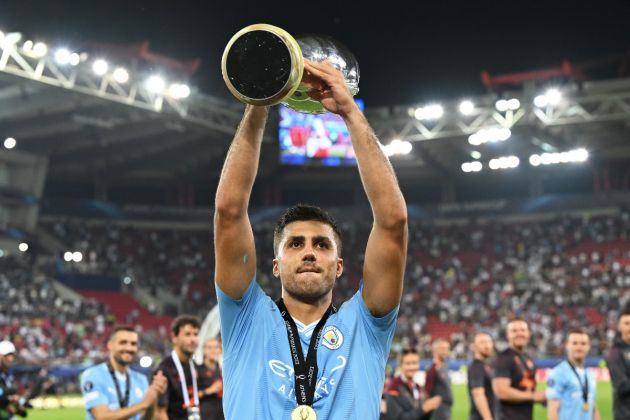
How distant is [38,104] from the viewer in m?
29.2

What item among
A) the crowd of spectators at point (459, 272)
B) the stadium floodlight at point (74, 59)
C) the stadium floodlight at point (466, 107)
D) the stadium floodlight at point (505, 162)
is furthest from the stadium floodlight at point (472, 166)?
the stadium floodlight at point (74, 59)

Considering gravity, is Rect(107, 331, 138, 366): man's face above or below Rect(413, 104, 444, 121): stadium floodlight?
below

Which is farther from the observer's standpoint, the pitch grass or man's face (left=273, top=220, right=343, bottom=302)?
the pitch grass

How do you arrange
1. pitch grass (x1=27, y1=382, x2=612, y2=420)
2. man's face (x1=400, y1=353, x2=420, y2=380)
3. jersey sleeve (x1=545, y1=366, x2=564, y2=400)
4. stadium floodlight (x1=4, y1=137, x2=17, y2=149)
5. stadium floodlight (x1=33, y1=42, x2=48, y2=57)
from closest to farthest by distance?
1. jersey sleeve (x1=545, y1=366, x2=564, y2=400)
2. man's face (x1=400, y1=353, x2=420, y2=380)
3. pitch grass (x1=27, y1=382, x2=612, y2=420)
4. stadium floodlight (x1=33, y1=42, x2=48, y2=57)
5. stadium floodlight (x1=4, y1=137, x2=17, y2=149)

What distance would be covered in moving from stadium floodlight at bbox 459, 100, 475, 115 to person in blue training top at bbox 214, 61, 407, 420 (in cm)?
2672

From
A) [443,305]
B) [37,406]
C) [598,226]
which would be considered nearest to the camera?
[37,406]

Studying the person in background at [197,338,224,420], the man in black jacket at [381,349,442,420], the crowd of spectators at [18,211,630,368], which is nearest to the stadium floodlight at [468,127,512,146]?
the crowd of spectators at [18,211,630,368]

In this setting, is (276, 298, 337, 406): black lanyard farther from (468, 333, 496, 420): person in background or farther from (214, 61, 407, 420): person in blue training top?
(468, 333, 496, 420): person in background

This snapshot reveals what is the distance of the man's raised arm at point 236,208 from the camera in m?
3.16

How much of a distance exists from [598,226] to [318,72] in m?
39.0

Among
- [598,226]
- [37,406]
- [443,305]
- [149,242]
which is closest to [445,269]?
[443,305]

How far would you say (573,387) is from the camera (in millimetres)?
8531

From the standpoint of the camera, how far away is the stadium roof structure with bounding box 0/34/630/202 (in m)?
25.8

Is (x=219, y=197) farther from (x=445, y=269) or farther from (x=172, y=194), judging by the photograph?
(x=172, y=194)
